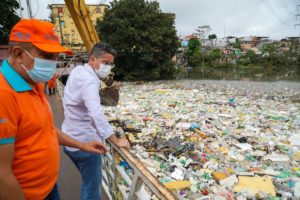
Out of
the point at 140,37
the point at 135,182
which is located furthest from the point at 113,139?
the point at 140,37

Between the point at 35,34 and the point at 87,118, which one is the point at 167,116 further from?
the point at 35,34

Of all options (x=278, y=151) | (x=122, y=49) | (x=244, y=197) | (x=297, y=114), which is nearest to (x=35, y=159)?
(x=244, y=197)

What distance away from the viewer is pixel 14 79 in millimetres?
1228

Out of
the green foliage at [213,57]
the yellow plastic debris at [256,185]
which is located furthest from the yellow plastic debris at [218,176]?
the green foliage at [213,57]

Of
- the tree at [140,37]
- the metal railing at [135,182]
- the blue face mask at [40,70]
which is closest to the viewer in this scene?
the metal railing at [135,182]

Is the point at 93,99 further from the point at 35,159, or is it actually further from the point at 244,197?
the point at 244,197

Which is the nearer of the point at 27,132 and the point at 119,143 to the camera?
the point at 27,132

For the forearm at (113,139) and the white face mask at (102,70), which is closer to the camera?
the forearm at (113,139)

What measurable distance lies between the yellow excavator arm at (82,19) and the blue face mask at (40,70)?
953cm

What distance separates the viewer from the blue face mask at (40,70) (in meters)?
1.33

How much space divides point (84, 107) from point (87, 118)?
3.8 inches

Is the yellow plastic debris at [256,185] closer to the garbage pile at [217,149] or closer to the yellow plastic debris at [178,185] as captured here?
the garbage pile at [217,149]

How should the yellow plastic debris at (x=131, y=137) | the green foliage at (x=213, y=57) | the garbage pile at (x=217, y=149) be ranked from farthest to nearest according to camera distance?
the green foliage at (x=213, y=57)
the yellow plastic debris at (x=131, y=137)
the garbage pile at (x=217, y=149)

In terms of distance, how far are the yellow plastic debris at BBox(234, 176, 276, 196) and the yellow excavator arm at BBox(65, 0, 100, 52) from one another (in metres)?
8.34
